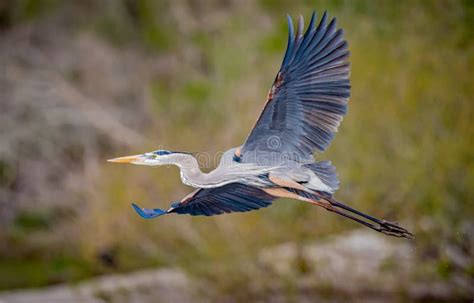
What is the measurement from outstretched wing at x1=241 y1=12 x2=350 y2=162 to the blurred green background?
165 inches

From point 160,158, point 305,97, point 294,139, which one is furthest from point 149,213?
point 305,97

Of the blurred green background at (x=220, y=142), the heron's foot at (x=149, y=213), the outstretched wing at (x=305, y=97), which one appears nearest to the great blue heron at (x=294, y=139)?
the outstretched wing at (x=305, y=97)

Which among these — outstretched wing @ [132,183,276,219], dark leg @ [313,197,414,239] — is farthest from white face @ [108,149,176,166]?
dark leg @ [313,197,414,239]

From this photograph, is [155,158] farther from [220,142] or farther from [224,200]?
[220,142]

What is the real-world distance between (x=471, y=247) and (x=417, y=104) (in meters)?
1.86

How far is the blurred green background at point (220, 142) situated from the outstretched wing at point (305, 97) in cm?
418

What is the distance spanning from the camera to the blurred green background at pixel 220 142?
385 inches

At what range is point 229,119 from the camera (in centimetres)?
1214

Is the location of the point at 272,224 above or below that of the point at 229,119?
below

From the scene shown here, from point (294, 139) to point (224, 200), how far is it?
0.62 metres

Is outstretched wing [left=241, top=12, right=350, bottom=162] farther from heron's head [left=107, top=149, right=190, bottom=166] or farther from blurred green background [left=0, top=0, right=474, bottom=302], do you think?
blurred green background [left=0, top=0, right=474, bottom=302]

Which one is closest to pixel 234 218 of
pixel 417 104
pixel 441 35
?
pixel 417 104

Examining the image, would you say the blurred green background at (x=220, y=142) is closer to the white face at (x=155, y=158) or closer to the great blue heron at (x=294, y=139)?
the great blue heron at (x=294, y=139)

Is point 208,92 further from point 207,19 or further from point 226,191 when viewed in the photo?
point 226,191
